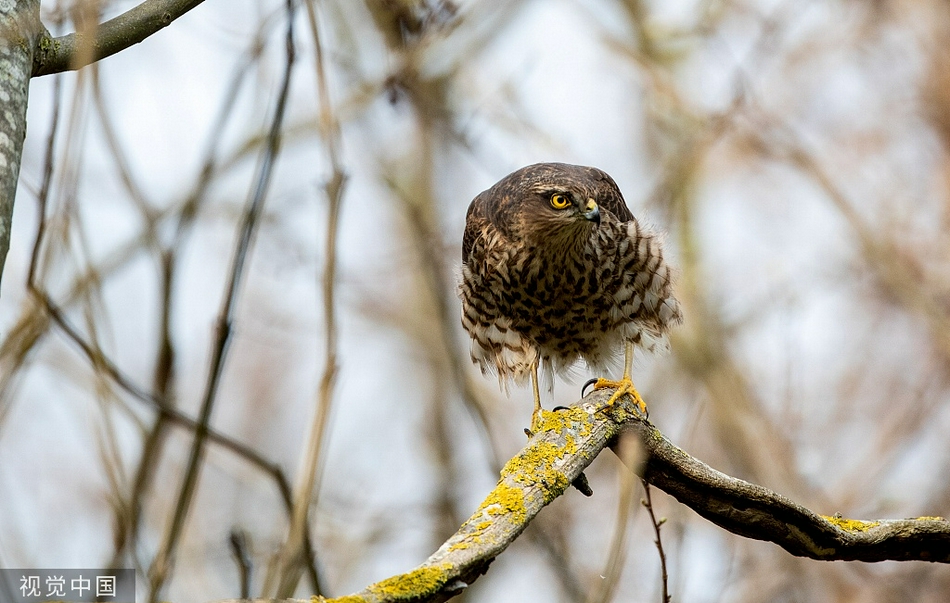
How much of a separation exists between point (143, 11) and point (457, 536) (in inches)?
59.2

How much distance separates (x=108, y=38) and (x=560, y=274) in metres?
2.88

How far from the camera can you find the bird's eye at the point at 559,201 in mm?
4637

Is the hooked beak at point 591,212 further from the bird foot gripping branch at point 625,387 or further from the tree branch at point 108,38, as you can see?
the tree branch at point 108,38

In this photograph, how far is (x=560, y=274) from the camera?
4.79 m

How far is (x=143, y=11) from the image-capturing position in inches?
89.6

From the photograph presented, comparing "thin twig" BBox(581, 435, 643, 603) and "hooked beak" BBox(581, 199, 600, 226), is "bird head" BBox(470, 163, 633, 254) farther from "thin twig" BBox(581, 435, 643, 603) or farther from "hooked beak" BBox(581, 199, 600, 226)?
"thin twig" BBox(581, 435, 643, 603)

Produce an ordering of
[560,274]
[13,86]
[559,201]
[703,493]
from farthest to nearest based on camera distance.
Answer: [560,274] < [559,201] < [703,493] < [13,86]

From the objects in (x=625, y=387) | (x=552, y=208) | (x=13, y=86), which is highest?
(x=552, y=208)

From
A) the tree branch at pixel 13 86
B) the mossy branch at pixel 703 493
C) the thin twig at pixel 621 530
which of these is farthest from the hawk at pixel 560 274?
the tree branch at pixel 13 86

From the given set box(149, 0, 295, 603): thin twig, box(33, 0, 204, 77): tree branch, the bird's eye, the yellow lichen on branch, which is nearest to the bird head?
the bird's eye

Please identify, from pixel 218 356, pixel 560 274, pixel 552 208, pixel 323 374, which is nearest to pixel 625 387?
pixel 560 274

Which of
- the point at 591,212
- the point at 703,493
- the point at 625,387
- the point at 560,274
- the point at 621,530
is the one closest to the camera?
the point at 621,530

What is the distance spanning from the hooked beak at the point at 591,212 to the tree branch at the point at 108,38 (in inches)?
98.6

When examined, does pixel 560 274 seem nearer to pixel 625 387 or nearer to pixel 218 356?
pixel 625 387
